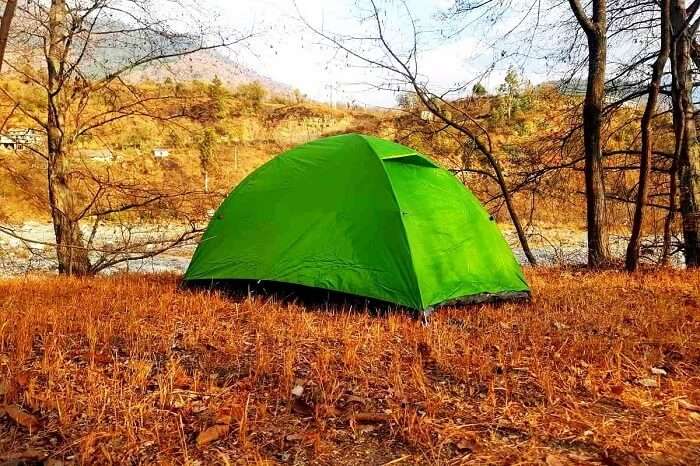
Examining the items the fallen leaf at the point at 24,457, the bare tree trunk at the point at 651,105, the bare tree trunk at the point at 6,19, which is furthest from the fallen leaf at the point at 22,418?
the bare tree trunk at the point at 651,105

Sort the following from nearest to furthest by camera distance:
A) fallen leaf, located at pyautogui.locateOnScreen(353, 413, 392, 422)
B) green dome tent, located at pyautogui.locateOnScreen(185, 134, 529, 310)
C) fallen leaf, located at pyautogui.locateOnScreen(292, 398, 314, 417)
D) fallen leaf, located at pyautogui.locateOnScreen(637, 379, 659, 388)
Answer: fallen leaf, located at pyautogui.locateOnScreen(353, 413, 392, 422) < fallen leaf, located at pyautogui.locateOnScreen(292, 398, 314, 417) < fallen leaf, located at pyautogui.locateOnScreen(637, 379, 659, 388) < green dome tent, located at pyautogui.locateOnScreen(185, 134, 529, 310)

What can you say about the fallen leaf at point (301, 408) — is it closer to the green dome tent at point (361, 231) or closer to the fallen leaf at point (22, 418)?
the fallen leaf at point (22, 418)

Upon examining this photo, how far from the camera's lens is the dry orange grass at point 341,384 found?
251 cm

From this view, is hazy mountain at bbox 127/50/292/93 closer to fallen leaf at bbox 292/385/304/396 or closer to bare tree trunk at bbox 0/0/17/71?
bare tree trunk at bbox 0/0/17/71

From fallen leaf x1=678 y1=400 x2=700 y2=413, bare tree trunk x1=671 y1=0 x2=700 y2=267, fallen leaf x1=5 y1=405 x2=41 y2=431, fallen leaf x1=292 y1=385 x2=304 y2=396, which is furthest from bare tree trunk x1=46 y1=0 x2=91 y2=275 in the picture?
bare tree trunk x1=671 y1=0 x2=700 y2=267

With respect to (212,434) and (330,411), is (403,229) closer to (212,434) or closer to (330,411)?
(330,411)

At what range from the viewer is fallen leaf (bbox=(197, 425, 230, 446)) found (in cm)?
256

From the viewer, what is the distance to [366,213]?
5656mm

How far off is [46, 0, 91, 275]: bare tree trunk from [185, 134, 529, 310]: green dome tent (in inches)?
134

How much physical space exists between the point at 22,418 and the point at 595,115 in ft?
31.2

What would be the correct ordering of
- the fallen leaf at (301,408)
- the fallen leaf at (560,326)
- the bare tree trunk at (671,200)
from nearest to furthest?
the fallen leaf at (301,408)
the fallen leaf at (560,326)
the bare tree trunk at (671,200)

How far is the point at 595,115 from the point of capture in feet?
30.8

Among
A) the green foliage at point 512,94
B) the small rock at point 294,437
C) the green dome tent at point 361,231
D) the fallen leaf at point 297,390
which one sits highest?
the green foliage at point 512,94

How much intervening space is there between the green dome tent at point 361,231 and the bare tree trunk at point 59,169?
11.2ft
